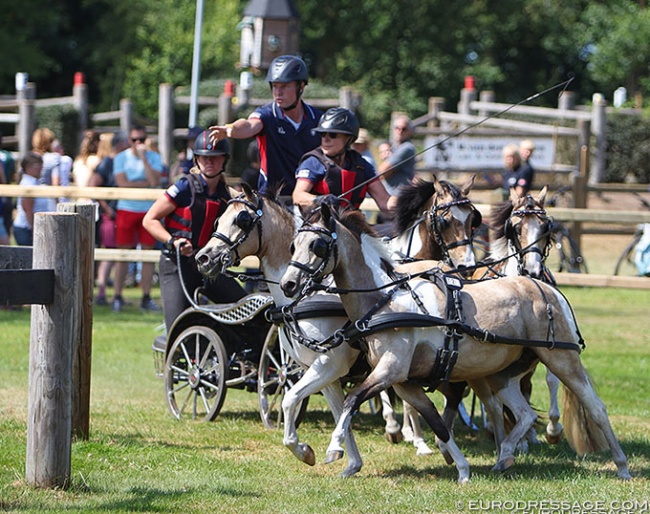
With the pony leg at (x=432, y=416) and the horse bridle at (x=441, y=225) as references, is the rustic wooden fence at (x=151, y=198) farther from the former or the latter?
the pony leg at (x=432, y=416)

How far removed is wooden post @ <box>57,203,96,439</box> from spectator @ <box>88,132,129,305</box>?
744 cm

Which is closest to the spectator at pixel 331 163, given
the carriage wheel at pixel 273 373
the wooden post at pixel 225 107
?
the carriage wheel at pixel 273 373

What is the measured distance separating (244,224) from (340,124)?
3.77ft

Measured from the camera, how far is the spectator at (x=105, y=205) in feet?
49.9

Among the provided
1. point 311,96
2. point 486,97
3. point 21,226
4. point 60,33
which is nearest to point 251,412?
point 21,226

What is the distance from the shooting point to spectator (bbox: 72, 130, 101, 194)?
51.4ft

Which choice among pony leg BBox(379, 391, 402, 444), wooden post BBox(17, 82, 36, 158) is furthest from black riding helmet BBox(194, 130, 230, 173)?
wooden post BBox(17, 82, 36, 158)

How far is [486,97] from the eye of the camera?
86.8 feet

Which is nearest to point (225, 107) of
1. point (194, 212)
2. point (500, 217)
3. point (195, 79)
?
point (195, 79)

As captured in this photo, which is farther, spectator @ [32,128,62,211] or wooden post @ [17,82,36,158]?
wooden post @ [17,82,36,158]

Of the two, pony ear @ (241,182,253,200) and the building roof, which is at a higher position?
the building roof

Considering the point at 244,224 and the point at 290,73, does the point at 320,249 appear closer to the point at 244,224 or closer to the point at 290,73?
the point at 244,224

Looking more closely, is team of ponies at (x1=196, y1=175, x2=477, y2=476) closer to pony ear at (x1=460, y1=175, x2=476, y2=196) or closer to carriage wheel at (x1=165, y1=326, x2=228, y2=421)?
pony ear at (x1=460, y1=175, x2=476, y2=196)

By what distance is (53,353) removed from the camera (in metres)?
5.94
